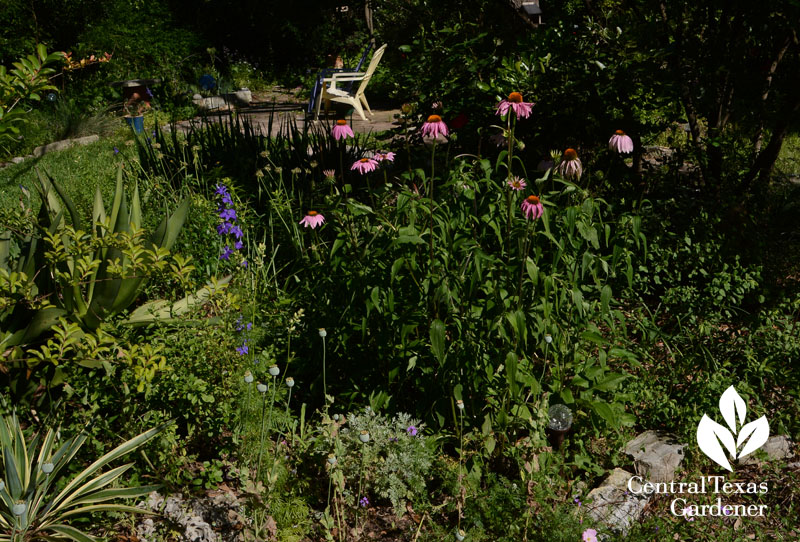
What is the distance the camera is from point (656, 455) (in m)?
2.43

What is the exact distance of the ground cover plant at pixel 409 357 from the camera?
6.98ft

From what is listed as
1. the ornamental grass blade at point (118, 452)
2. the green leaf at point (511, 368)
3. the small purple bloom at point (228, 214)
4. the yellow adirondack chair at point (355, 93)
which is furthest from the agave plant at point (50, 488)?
the yellow adirondack chair at point (355, 93)

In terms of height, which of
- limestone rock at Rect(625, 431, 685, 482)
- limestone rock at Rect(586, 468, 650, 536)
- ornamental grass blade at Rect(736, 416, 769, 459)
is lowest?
limestone rock at Rect(586, 468, 650, 536)

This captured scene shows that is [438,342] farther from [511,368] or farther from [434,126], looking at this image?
[434,126]

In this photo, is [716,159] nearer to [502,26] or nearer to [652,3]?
[652,3]

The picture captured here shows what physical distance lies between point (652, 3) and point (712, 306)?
6.12 feet

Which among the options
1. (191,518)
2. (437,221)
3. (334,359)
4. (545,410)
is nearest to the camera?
(191,518)

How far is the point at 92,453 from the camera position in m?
2.30

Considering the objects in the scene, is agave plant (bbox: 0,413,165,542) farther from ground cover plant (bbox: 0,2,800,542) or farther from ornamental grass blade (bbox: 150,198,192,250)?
ornamental grass blade (bbox: 150,198,192,250)

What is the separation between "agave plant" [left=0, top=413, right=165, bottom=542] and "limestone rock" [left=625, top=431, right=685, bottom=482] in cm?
173

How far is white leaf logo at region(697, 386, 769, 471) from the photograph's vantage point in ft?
8.04

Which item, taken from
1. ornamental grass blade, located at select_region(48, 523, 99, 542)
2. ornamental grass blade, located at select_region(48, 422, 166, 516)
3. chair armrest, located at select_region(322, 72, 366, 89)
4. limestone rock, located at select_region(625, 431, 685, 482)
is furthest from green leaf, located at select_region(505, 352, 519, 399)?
chair armrest, located at select_region(322, 72, 366, 89)

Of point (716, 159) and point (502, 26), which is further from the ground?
point (502, 26)

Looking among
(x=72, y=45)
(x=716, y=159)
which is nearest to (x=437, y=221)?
(x=716, y=159)
